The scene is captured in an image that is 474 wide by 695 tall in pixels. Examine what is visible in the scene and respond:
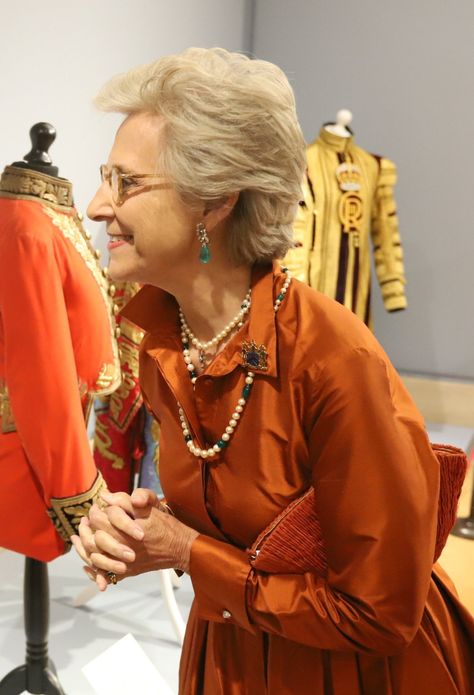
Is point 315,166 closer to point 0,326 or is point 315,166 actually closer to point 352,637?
point 0,326

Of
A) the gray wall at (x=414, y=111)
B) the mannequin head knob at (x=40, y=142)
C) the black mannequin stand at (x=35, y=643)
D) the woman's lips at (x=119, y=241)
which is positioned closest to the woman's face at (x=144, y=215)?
the woman's lips at (x=119, y=241)

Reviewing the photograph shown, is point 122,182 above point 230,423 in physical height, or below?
above

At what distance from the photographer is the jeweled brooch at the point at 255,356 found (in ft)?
3.20

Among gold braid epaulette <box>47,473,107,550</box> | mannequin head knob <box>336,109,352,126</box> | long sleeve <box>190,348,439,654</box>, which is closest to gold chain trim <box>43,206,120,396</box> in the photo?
gold braid epaulette <box>47,473,107,550</box>

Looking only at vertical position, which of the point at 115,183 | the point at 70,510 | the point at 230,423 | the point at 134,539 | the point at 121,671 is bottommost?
the point at 121,671

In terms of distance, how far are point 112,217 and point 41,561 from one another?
1037 mm

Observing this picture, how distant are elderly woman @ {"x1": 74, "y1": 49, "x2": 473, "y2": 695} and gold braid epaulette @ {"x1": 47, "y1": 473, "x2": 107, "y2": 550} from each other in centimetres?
53

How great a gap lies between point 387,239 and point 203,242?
110 inches

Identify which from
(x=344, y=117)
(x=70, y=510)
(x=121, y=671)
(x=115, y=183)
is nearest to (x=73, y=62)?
(x=344, y=117)

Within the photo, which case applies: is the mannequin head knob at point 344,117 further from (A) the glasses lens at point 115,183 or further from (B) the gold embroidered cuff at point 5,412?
(A) the glasses lens at point 115,183

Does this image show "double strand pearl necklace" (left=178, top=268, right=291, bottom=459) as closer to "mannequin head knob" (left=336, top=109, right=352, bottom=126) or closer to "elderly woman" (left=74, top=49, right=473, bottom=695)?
"elderly woman" (left=74, top=49, right=473, bottom=695)

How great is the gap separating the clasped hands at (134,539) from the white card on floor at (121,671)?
1.25ft

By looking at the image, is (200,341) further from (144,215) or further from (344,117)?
(344,117)

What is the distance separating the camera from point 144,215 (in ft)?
3.31
